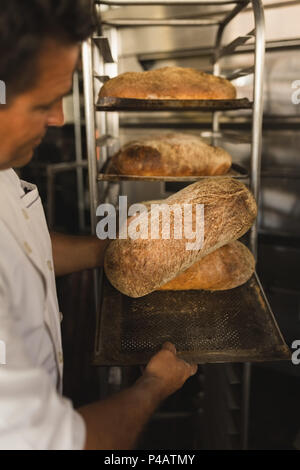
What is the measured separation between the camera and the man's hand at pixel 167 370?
87cm

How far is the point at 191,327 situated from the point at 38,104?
2.38ft

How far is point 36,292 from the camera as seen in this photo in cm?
86

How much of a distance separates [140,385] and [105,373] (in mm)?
837

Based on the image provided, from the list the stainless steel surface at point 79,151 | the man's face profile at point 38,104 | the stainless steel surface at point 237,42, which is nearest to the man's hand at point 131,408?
the man's face profile at point 38,104

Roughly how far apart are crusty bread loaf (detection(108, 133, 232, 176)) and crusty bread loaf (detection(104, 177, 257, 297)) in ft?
1.08

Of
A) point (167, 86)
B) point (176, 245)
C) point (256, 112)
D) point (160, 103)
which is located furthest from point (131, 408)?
point (167, 86)

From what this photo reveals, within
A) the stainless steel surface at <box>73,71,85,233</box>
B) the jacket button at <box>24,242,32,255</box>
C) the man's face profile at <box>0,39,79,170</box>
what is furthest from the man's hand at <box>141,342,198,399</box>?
the stainless steel surface at <box>73,71,85,233</box>

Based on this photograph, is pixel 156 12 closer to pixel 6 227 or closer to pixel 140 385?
pixel 6 227

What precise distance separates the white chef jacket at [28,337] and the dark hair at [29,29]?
34 centimetres

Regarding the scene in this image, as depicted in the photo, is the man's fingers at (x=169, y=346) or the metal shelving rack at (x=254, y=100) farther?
the metal shelving rack at (x=254, y=100)

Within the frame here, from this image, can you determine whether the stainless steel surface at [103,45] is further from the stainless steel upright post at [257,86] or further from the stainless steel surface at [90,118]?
the stainless steel upright post at [257,86]

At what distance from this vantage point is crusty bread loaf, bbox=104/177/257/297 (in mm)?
1143

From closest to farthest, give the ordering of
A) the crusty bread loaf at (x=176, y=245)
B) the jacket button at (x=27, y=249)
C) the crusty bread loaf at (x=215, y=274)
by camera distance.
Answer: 1. the jacket button at (x=27, y=249)
2. the crusty bread loaf at (x=176, y=245)
3. the crusty bread loaf at (x=215, y=274)

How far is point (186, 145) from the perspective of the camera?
1.58 metres
